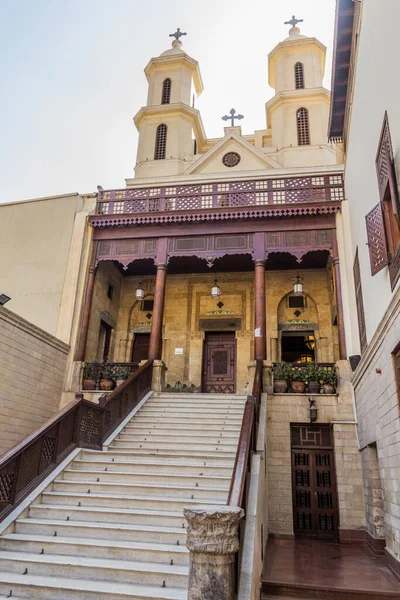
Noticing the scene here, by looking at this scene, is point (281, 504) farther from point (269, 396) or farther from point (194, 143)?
point (194, 143)

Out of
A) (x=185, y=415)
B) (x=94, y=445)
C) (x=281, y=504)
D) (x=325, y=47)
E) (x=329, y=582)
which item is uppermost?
(x=325, y=47)

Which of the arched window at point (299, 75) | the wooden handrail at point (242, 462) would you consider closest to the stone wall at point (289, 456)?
the wooden handrail at point (242, 462)

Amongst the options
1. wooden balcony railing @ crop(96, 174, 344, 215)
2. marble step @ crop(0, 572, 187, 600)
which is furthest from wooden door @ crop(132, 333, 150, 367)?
marble step @ crop(0, 572, 187, 600)

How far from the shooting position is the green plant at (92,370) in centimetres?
1151

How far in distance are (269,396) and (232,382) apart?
3852mm

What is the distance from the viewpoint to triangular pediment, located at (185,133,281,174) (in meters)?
18.1

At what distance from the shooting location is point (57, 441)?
7156 mm

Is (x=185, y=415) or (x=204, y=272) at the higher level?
(x=204, y=272)

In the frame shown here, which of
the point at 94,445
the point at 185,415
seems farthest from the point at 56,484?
the point at 185,415

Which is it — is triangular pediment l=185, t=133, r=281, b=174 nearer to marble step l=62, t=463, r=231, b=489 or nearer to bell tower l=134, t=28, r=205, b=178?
bell tower l=134, t=28, r=205, b=178

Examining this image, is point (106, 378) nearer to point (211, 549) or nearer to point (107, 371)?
point (107, 371)

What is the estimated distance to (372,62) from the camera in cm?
719

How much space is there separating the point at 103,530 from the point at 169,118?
18613 millimetres

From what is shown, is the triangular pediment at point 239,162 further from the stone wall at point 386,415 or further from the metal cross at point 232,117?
the stone wall at point 386,415
